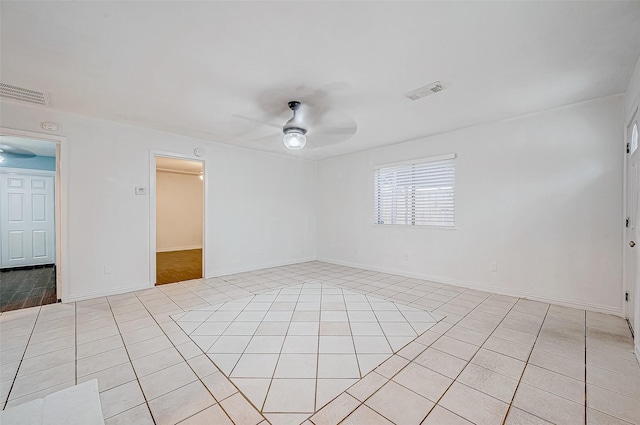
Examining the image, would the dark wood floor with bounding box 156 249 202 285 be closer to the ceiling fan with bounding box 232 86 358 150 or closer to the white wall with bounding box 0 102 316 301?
→ the white wall with bounding box 0 102 316 301

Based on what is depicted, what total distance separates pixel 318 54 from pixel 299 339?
252 cm

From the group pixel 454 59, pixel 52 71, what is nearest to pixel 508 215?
pixel 454 59

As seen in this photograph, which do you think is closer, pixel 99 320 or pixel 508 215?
pixel 99 320

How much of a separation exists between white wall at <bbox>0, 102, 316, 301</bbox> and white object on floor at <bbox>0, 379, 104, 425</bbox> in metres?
2.45

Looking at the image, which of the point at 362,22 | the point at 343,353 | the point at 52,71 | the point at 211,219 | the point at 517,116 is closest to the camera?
the point at 362,22

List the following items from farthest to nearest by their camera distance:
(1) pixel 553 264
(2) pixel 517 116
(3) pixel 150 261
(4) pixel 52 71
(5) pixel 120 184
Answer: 1. (3) pixel 150 261
2. (5) pixel 120 184
3. (2) pixel 517 116
4. (1) pixel 553 264
5. (4) pixel 52 71

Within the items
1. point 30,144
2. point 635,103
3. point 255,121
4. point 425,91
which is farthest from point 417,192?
point 30,144

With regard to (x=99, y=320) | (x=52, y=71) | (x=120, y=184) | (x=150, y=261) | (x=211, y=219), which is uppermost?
(x=52, y=71)

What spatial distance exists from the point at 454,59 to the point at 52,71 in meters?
3.71

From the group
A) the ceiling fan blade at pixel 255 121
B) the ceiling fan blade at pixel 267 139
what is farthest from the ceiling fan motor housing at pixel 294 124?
the ceiling fan blade at pixel 267 139

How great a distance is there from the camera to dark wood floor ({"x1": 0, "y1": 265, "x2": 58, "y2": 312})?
11.2ft

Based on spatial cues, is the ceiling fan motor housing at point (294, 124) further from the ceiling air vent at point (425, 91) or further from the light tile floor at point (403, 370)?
the light tile floor at point (403, 370)

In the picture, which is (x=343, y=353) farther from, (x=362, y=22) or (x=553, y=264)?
(x=553, y=264)

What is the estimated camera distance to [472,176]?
4.03 metres
